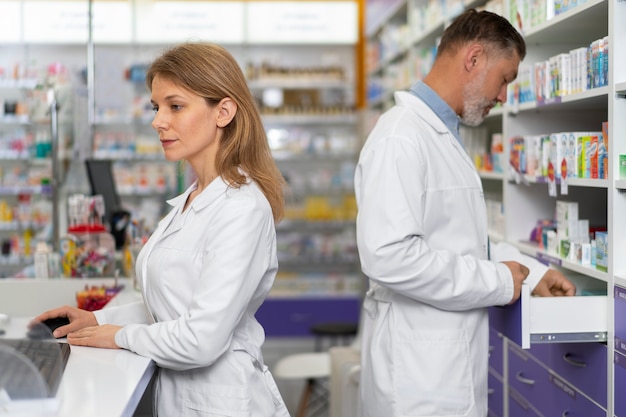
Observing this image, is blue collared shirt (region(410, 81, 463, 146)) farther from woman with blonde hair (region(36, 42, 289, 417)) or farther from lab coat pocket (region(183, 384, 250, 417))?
lab coat pocket (region(183, 384, 250, 417))

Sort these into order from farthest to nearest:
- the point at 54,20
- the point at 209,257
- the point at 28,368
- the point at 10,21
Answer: the point at 54,20 → the point at 10,21 → the point at 209,257 → the point at 28,368

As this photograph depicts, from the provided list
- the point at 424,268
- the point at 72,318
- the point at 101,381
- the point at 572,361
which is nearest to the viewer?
the point at 101,381

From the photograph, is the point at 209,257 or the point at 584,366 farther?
the point at 584,366

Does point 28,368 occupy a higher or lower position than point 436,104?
lower

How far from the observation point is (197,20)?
27.1 ft

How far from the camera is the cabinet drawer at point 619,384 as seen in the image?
263 centimetres

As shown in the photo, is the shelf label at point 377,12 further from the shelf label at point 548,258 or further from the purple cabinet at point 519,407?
the purple cabinet at point 519,407

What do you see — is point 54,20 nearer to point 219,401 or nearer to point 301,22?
point 301,22

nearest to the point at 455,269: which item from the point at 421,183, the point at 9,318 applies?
the point at 421,183

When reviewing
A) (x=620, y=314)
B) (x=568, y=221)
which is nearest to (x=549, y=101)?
(x=568, y=221)

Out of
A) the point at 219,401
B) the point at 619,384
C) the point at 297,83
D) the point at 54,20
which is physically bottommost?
the point at 619,384

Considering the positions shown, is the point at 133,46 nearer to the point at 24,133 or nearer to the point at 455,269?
the point at 24,133

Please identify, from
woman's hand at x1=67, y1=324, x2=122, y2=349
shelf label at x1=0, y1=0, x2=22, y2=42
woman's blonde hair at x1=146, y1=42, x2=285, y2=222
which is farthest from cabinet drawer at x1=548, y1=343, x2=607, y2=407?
shelf label at x1=0, y1=0, x2=22, y2=42

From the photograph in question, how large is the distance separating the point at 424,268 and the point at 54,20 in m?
5.40
